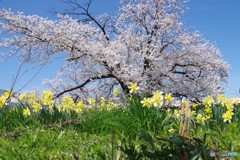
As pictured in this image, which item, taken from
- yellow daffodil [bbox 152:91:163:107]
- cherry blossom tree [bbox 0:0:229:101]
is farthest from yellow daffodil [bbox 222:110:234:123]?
cherry blossom tree [bbox 0:0:229:101]

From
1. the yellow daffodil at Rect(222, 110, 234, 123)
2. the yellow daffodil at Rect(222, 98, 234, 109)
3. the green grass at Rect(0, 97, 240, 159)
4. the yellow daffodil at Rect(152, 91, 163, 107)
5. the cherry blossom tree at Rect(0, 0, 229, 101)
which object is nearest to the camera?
the green grass at Rect(0, 97, 240, 159)

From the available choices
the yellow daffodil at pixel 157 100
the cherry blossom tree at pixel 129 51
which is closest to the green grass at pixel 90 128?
the yellow daffodil at pixel 157 100

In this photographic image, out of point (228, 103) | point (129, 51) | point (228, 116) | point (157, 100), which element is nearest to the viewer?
point (228, 116)

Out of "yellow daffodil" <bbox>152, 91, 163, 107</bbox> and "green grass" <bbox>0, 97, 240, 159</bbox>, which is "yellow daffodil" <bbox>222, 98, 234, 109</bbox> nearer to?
"green grass" <bbox>0, 97, 240, 159</bbox>

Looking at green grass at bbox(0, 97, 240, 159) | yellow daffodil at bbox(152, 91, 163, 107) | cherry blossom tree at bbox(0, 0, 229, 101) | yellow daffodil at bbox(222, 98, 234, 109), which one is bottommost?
green grass at bbox(0, 97, 240, 159)

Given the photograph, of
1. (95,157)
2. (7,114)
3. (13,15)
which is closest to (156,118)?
(7,114)

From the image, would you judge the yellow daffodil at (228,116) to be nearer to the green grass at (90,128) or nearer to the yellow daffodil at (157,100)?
the green grass at (90,128)

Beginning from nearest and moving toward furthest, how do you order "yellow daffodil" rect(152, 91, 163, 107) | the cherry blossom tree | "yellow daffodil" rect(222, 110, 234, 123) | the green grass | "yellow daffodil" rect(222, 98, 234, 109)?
the green grass, "yellow daffodil" rect(222, 110, 234, 123), "yellow daffodil" rect(152, 91, 163, 107), "yellow daffodil" rect(222, 98, 234, 109), the cherry blossom tree

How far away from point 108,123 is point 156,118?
749 millimetres

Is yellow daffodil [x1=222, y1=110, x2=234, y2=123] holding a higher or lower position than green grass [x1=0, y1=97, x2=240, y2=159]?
higher

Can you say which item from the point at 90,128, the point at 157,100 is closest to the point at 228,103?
the point at 157,100

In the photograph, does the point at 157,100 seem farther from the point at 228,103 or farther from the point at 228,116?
the point at 228,103

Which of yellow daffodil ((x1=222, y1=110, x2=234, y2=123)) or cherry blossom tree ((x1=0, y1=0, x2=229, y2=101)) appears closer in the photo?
yellow daffodil ((x1=222, y1=110, x2=234, y2=123))

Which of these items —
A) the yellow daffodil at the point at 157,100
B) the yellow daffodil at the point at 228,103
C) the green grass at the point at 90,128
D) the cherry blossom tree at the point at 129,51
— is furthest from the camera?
the cherry blossom tree at the point at 129,51
